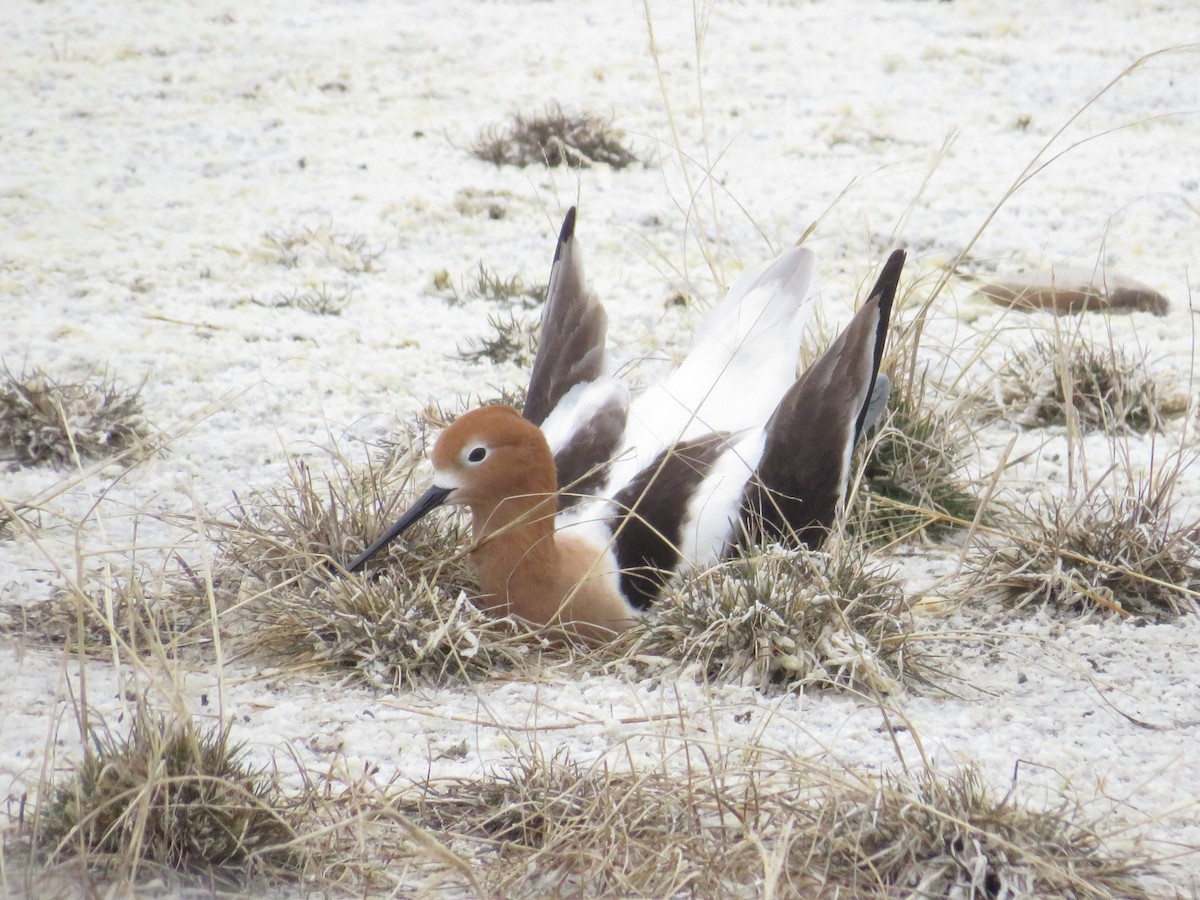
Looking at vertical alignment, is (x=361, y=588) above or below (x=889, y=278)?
below

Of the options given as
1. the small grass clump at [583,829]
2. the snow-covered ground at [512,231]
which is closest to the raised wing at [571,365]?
the snow-covered ground at [512,231]

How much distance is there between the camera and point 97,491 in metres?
4.27

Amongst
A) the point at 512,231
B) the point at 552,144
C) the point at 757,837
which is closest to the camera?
the point at 757,837

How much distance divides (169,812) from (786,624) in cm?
150

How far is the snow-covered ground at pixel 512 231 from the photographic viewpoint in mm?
2932

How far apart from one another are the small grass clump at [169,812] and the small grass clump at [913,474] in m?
2.29

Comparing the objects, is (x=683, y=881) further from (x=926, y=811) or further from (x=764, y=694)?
(x=764, y=694)

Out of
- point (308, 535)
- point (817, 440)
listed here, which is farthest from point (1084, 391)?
point (308, 535)

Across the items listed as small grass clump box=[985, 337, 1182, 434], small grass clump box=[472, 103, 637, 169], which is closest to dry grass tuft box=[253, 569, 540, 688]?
small grass clump box=[985, 337, 1182, 434]

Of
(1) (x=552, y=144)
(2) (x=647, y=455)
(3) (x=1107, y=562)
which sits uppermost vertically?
(1) (x=552, y=144)

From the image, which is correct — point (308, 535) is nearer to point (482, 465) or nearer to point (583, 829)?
point (482, 465)

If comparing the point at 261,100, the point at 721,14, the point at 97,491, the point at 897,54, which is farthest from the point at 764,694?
the point at 721,14

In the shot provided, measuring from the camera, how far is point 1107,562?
3.61 m

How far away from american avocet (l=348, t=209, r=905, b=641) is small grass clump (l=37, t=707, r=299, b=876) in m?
1.20
